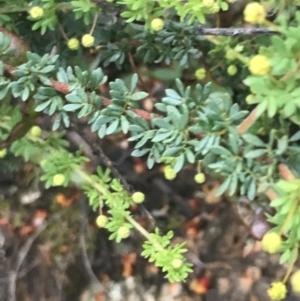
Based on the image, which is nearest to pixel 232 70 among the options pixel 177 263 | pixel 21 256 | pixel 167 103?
pixel 167 103

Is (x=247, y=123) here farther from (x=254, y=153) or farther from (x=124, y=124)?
(x=124, y=124)

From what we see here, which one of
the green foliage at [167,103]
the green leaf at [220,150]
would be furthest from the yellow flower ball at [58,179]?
the green leaf at [220,150]

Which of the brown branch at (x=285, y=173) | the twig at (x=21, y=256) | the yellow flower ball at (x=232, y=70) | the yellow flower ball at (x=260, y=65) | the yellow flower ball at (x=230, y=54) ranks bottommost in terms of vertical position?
the twig at (x=21, y=256)

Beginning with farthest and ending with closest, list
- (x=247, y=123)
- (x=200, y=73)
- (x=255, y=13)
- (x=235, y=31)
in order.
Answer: (x=200, y=73) → (x=235, y=31) → (x=247, y=123) → (x=255, y=13)

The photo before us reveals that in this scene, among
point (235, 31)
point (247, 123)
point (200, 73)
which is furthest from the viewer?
point (200, 73)

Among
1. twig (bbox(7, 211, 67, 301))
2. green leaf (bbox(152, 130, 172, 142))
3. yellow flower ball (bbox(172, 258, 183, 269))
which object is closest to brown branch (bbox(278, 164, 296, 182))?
green leaf (bbox(152, 130, 172, 142))

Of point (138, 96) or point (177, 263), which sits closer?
point (138, 96)

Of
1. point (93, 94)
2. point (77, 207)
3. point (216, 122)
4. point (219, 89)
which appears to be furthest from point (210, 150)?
point (77, 207)

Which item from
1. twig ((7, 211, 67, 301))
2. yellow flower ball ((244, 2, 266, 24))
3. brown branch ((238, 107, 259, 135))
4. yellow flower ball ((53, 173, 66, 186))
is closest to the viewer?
yellow flower ball ((244, 2, 266, 24))

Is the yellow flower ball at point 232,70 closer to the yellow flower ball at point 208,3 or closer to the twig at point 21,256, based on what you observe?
the yellow flower ball at point 208,3

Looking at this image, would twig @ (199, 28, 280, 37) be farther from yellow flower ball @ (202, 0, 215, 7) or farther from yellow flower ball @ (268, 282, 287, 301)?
yellow flower ball @ (268, 282, 287, 301)

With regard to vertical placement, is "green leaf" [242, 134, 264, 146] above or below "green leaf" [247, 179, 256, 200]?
above

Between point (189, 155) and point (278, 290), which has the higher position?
point (189, 155)

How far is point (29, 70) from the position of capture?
25.9 inches
